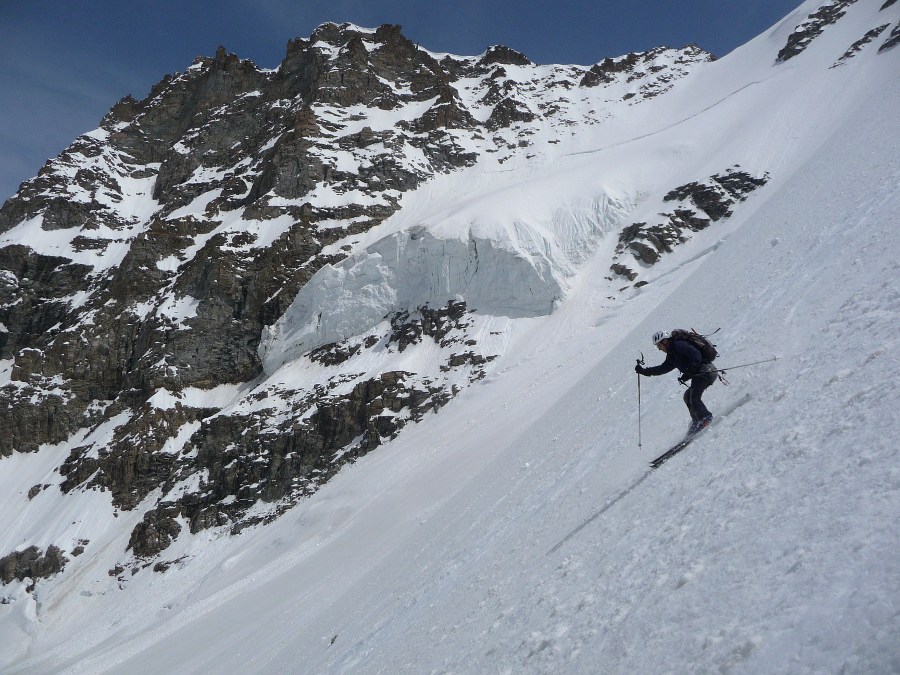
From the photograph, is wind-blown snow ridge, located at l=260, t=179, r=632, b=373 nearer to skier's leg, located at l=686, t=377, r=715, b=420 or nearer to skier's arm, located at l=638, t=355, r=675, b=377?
skier's arm, located at l=638, t=355, r=675, b=377

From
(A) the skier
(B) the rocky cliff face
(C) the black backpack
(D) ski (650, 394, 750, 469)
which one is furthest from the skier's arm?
(B) the rocky cliff face

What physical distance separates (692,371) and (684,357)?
0.22 metres

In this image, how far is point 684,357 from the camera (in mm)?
7492

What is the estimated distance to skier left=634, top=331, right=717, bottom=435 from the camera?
23.5ft

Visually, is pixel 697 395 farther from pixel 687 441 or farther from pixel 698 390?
pixel 687 441

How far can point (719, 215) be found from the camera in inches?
2040

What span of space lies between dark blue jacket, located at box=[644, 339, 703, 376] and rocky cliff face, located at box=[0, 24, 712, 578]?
124ft

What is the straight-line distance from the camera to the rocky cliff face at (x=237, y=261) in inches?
2034

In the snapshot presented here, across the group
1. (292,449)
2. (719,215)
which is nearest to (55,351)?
(292,449)

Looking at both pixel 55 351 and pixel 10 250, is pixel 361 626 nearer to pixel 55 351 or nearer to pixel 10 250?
pixel 55 351

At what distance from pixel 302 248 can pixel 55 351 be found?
3505 centimetres

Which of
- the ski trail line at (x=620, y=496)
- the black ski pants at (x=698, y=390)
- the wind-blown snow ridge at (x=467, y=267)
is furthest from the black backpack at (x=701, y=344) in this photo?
the wind-blown snow ridge at (x=467, y=267)

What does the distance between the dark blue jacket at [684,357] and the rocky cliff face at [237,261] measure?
3779 cm

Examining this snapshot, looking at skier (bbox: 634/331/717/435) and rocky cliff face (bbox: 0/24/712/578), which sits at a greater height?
rocky cliff face (bbox: 0/24/712/578)
